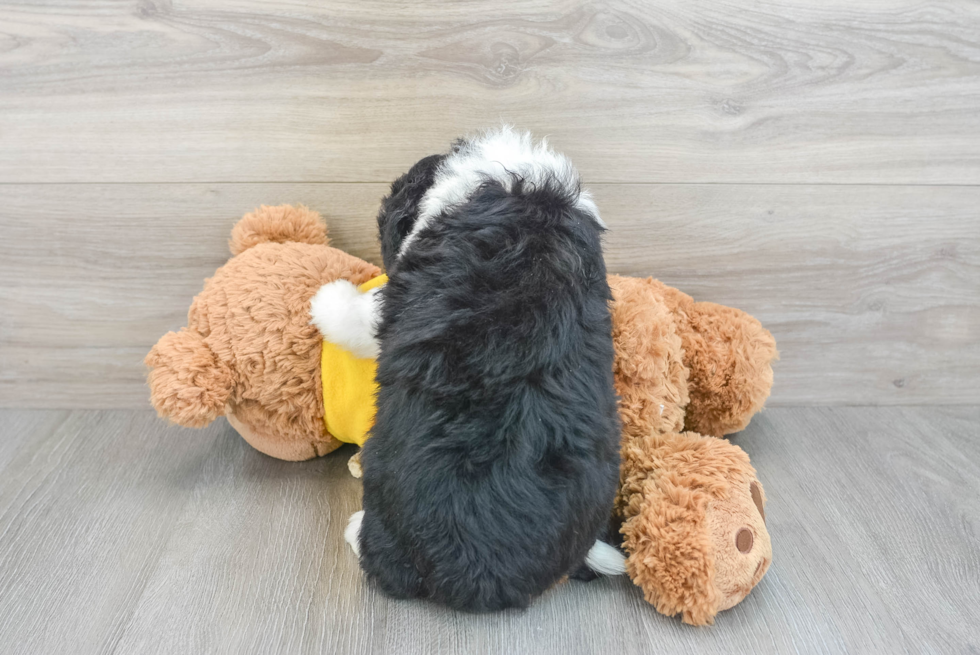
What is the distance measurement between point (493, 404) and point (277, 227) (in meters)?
0.48

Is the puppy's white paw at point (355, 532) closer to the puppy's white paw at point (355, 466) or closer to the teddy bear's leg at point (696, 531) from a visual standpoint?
the puppy's white paw at point (355, 466)

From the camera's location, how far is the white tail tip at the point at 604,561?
0.73 metres

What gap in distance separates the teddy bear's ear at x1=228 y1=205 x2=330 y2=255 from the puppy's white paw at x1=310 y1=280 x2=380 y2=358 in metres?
0.18

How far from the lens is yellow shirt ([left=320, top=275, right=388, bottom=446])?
2.74 ft

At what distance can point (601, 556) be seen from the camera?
2.39 ft

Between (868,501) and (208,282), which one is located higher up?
(208,282)

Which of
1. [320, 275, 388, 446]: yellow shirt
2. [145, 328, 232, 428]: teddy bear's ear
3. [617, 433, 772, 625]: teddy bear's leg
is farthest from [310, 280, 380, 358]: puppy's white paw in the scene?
[617, 433, 772, 625]: teddy bear's leg

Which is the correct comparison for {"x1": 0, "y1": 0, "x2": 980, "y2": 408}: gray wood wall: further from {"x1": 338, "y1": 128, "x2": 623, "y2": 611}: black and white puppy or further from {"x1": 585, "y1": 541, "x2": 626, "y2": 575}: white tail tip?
{"x1": 585, "y1": 541, "x2": 626, "y2": 575}: white tail tip

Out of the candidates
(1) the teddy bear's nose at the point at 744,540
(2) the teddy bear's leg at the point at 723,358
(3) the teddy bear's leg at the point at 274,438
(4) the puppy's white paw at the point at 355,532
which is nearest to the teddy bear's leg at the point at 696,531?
(1) the teddy bear's nose at the point at 744,540

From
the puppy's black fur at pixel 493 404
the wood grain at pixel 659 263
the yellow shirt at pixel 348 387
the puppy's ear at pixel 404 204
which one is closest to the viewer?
the puppy's black fur at pixel 493 404

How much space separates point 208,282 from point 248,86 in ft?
0.93

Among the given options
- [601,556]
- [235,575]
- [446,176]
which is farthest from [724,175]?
[235,575]

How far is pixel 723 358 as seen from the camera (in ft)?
2.99

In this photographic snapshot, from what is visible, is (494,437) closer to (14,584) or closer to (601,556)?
(601,556)
